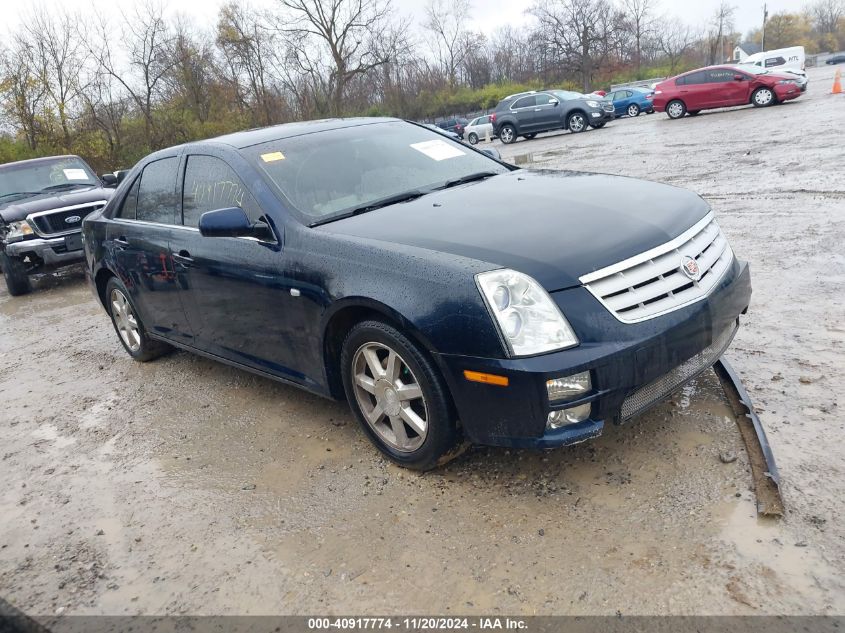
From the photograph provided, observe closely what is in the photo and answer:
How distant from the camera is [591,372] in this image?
2578 millimetres

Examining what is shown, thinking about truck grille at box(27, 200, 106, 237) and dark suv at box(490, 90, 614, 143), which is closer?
truck grille at box(27, 200, 106, 237)

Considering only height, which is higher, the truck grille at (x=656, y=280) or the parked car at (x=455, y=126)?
the truck grille at (x=656, y=280)

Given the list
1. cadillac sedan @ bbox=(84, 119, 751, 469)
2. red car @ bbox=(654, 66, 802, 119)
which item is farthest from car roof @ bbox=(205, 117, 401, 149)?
red car @ bbox=(654, 66, 802, 119)

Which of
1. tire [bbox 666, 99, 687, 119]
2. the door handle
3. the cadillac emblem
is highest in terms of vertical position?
the door handle

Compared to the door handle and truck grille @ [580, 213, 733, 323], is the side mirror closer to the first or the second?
the door handle

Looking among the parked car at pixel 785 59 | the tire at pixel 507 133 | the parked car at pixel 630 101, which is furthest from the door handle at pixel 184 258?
the parked car at pixel 785 59

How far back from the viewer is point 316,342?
11.1 feet

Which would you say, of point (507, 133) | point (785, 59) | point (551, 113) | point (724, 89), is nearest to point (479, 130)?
point (507, 133)

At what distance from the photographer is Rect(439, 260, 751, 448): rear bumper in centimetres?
258

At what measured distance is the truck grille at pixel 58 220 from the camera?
9289 millimetres

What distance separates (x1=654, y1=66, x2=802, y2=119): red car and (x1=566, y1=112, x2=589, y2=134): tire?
2.47 m

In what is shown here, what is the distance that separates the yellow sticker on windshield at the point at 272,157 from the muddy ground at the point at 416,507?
1481 mm

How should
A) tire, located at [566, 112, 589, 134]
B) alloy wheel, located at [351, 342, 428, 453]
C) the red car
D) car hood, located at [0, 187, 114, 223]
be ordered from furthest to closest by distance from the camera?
tire, located at [566, 112, 589, 134], the red car, car hood, located at [0, 187, 114, 223], alloy wheel, located at [351, 342, 428, 453]

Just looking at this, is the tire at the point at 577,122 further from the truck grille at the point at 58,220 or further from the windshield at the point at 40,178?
the truck grille at the point at 58,220
